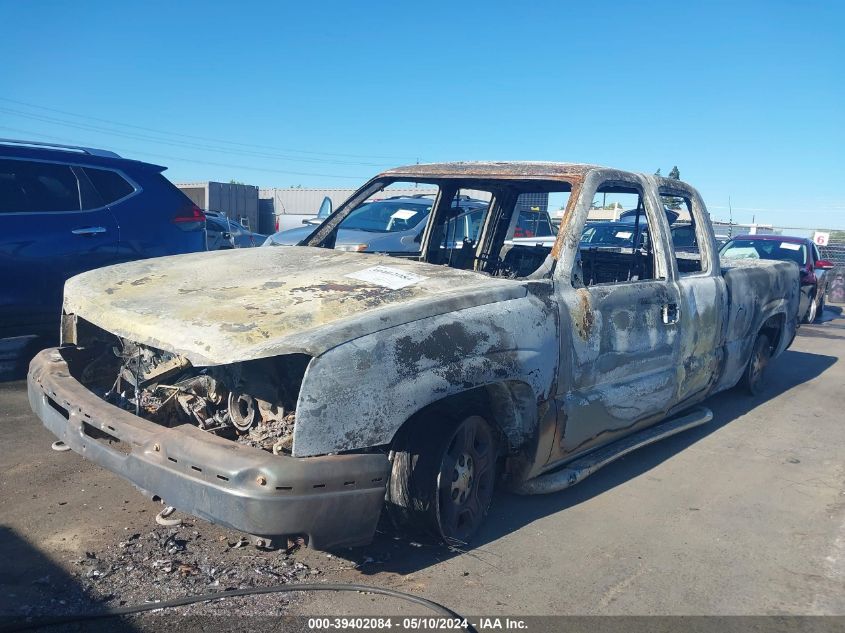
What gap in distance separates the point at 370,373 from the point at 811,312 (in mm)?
12338

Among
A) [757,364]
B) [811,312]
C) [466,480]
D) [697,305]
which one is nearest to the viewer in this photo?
[466,480]

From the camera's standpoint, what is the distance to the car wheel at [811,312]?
12.7 meters

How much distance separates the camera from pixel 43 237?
5.31 meters

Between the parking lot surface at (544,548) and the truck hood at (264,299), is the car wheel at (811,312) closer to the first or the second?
the parking lot surface at (544,548)

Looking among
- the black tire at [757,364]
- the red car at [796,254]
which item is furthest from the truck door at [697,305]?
the red car at [796,254]

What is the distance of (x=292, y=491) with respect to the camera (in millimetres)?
2457

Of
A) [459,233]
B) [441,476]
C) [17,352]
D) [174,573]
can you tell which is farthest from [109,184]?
[441,476]

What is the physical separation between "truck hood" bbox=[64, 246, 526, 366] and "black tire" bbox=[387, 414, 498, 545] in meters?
0.51

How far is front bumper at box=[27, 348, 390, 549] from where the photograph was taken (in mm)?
2447

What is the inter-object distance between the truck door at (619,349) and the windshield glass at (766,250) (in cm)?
870

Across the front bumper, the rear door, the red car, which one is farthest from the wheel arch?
the red car

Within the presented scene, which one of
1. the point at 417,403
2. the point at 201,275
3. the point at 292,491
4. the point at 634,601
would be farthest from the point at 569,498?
the point at 201,275

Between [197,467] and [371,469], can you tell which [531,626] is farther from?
[197,467]

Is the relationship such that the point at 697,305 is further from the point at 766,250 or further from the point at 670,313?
the point at 766,250
